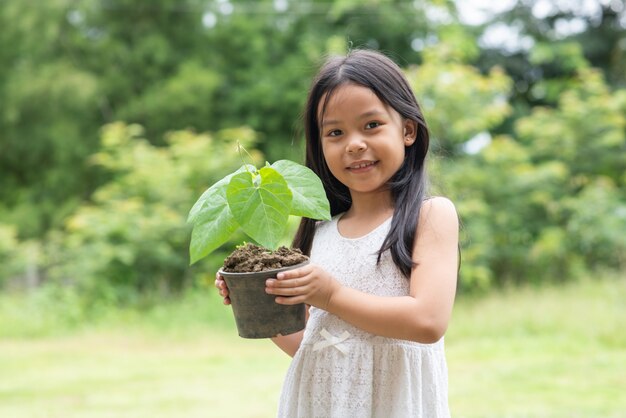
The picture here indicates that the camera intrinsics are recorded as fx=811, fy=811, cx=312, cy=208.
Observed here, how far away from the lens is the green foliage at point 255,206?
61.9 inches

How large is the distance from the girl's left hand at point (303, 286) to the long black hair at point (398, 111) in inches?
8.8

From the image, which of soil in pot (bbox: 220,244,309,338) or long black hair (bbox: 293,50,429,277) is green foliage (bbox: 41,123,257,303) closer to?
long black hair (bbox: 293,50,429,277)

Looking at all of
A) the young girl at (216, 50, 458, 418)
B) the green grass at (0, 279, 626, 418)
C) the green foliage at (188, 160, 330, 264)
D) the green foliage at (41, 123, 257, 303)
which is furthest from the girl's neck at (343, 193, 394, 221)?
the green foliage at (41, 123, 257, 303)

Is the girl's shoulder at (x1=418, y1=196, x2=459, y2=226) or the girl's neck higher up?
the girl's neck

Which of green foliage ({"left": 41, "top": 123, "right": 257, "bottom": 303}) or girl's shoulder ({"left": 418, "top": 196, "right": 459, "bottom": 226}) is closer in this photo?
girl's shoulder ({"left": 418, "top": 196, "right": 459, "bottom": 226})

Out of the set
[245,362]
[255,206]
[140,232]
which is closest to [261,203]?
[255,206]

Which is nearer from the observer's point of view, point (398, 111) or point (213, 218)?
point (213, 218)

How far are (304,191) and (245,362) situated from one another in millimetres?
4508

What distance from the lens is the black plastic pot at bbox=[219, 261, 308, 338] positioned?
149cm

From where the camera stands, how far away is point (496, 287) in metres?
8.13

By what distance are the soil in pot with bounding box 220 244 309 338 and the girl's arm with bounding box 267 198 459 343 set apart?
32 mm

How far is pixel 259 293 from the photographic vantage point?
1.50m

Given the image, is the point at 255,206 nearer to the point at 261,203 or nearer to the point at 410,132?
the point at 261,203

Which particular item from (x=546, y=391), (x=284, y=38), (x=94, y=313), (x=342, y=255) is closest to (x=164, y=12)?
(x=284, y=38)
